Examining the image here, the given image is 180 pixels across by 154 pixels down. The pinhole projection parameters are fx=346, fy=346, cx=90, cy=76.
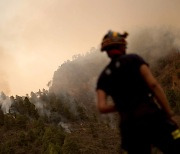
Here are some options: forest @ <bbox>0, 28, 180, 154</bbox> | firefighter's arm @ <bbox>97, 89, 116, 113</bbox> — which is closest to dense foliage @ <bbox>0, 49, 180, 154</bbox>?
forest @ <bbox>0, 28, 180, 154</bbox>

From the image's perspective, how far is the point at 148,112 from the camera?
3.63 meters

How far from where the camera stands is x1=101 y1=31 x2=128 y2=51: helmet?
398cm

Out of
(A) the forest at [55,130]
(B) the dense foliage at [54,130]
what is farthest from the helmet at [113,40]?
(B) the dense foliage at [54,130]

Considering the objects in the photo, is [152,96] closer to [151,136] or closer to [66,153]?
[151,136]

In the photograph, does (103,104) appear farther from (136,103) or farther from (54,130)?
(54,130)

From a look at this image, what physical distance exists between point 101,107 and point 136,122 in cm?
45

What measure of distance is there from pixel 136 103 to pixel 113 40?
2.59 ft

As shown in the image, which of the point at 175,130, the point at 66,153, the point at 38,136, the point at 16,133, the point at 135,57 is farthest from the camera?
the point at 16,133

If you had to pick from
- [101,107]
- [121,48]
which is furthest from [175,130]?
[121,48]

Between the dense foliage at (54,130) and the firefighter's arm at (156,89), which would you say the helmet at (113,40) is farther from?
the dense foliage at (54,130)

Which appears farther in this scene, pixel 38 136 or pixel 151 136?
pixel 38 136

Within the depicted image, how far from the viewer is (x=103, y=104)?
3906mm

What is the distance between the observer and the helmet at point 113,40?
3980 mm

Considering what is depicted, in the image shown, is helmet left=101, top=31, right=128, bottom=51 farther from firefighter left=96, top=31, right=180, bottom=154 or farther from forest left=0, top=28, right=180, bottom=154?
forest left=0, top=28, right=180, bottom=154
